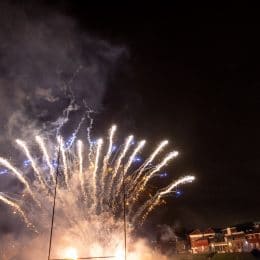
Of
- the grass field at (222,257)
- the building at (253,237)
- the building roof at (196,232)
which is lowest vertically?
the grass field at (222,257)

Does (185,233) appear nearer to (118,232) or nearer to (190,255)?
(190,255)

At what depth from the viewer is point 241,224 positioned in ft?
210

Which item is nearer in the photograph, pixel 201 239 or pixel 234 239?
pixel 234 239

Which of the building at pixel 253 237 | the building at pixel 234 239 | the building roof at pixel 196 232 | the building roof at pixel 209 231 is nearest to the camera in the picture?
the building at pixel 253 237

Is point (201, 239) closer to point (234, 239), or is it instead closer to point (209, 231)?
point (209, 231)

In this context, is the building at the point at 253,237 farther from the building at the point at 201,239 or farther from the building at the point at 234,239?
the building at the point at 201,239

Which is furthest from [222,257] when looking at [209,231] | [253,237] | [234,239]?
[209,231]

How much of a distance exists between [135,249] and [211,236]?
28211mm

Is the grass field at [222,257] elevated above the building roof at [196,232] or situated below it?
below

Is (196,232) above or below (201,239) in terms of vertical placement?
above

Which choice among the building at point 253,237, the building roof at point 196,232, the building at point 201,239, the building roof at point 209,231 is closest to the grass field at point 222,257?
the building at point 253,237

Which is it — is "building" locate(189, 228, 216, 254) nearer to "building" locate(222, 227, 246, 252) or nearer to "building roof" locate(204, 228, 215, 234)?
"building roof" locate(204, 228, 215, 234)

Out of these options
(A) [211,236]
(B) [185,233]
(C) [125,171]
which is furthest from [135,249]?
(B) [185,233]

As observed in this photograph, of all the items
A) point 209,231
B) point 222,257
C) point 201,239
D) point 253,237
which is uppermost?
point 209,231
